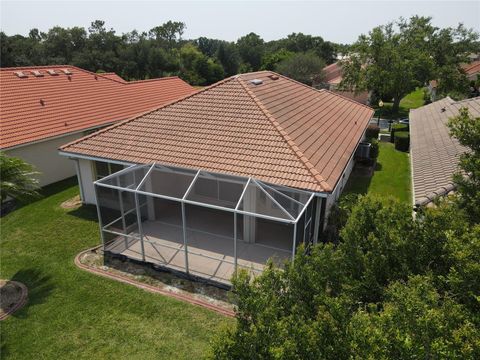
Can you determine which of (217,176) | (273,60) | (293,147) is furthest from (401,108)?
(217,176)

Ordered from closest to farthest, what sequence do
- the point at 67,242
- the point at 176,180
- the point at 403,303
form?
the point at 403,303 < the point at 67,242 < the point at 176,180

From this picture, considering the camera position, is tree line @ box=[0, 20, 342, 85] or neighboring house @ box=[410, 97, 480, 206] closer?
neighboring house @ box=[410, 97, 480, 206]

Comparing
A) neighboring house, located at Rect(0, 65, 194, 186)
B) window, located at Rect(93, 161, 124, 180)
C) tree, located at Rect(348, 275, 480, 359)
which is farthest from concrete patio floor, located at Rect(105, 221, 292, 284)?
neighboring house, located at Rect(0, 65, 194, 186)

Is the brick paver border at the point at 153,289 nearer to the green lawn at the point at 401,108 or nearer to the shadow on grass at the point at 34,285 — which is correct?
the shadow on grass at the point at 34,285

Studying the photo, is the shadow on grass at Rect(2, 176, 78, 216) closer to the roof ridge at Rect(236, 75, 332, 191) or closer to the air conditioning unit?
the roof ridge at Rect(236, 75, 332, 191)

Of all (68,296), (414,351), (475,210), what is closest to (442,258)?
(475,210)

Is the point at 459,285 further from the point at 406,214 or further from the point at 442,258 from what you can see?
the point at 406,214

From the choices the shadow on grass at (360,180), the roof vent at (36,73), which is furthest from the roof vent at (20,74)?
the shadow on grass at (360,180)

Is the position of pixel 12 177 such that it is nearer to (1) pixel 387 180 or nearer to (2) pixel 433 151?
(2) pixel 433 151
